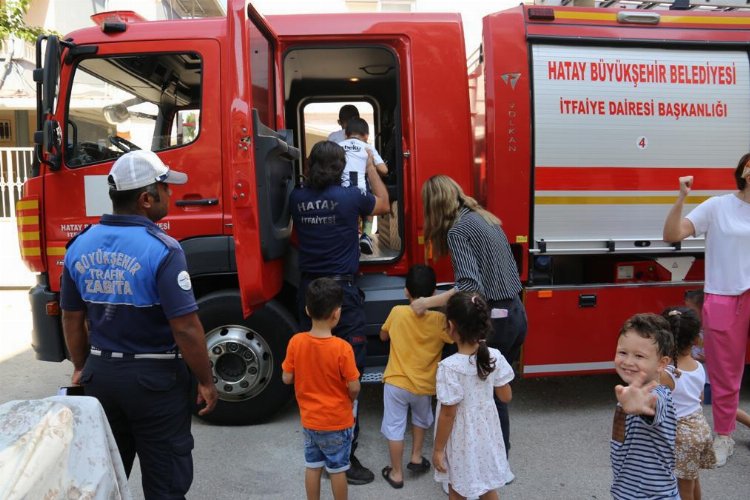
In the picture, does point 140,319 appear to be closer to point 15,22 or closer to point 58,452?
point 58,452

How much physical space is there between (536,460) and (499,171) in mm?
1843

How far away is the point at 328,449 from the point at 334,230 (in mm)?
1178

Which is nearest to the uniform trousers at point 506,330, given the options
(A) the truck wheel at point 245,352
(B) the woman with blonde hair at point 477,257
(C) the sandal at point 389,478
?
(B) the woman with blonde hair at point 477,257

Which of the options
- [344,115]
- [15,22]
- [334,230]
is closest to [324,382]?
[334,230]

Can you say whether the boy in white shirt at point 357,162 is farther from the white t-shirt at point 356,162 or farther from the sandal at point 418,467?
the sandal at point 418,467

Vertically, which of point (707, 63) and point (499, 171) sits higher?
point (707, 63)

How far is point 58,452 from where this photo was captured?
1759 mm

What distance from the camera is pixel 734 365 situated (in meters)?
3.20

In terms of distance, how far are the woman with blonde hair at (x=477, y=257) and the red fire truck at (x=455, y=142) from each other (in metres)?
0.75

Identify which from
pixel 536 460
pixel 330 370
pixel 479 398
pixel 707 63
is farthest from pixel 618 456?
pixel 707 63

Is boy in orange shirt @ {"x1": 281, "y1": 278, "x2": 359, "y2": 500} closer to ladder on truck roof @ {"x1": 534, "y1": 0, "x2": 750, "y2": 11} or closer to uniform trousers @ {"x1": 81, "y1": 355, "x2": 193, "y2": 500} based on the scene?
uniform trousers @ {"x1": 81, "y1": 355, "x2": 193, "y2": 500}

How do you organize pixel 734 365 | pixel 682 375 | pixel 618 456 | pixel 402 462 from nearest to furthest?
pixel 618 456
pixel 682 375
pixel 734 365
pixel 402 462

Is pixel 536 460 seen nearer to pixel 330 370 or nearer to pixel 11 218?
pixel 330 370

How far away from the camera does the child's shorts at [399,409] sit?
127 inches
